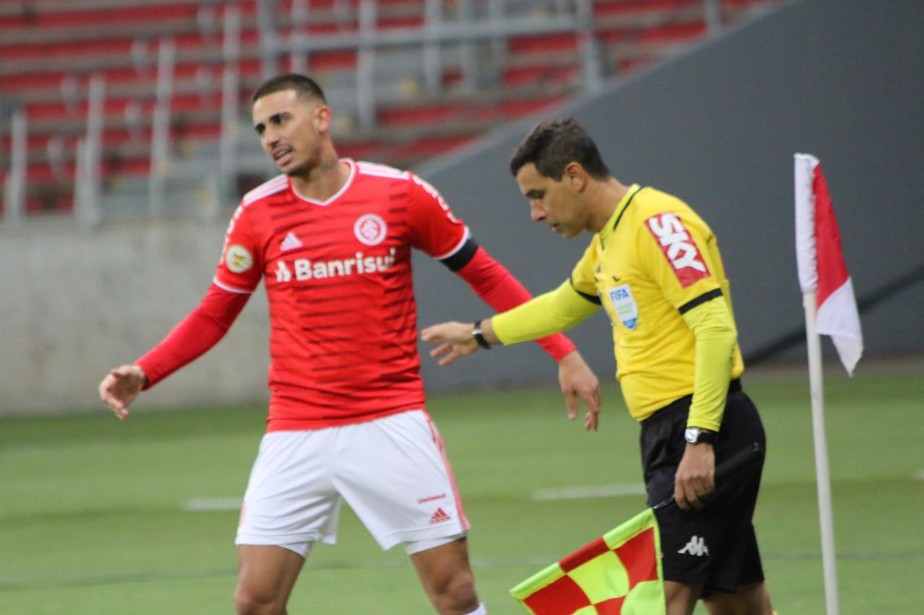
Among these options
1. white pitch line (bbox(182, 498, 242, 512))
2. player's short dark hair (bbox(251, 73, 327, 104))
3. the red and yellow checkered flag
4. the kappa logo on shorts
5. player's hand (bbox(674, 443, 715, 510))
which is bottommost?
white pitch line (bbox(182, 498, 242, 512))

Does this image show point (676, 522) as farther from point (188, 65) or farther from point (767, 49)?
point (188, 65)

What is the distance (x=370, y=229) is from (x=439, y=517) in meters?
0.95


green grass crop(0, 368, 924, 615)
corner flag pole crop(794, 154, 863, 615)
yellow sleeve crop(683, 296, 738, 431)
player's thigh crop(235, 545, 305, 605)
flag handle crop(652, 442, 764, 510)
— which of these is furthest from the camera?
green grass crop(0, 368, 924, 615)

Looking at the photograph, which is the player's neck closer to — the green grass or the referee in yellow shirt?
the referee in yellow shirt

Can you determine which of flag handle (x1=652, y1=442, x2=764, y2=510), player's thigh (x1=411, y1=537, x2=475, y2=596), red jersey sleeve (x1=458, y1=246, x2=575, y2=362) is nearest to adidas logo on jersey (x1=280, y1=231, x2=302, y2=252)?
red jersey sleeve (x1=458, y1=246, x2=575, y2=362)

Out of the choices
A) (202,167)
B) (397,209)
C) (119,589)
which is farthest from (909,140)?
(397,209)

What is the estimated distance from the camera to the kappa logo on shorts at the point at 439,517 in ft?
16.6

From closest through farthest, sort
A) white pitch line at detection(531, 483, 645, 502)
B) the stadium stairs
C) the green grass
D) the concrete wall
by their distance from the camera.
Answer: the green grass < white pitch line at detection(531, 483, 645, 502) < the concrete wall < the stadium stairs

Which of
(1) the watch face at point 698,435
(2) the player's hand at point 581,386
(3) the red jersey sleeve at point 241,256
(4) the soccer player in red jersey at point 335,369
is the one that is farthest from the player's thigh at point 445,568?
(3) the red jersey sleeve at point 241,256

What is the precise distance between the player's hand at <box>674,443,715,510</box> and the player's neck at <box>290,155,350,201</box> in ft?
4.83

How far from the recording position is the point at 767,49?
53.8 feet

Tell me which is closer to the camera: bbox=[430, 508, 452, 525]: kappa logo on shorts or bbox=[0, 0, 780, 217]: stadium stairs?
bbox=[430, 508, 452, 525]: kappa logo on shorts

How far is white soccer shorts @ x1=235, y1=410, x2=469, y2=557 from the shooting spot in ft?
16.6

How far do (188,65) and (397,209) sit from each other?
16080mm
